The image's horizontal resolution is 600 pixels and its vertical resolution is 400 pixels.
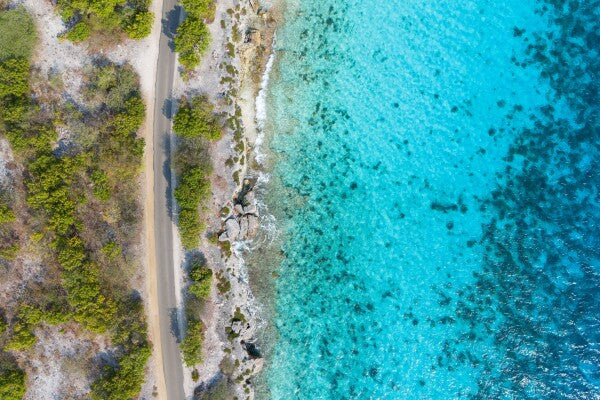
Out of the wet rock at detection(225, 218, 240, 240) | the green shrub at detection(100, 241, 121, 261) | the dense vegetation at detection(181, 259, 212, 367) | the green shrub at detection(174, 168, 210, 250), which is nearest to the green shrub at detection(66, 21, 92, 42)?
the green shrub at detection(174, 168, 210, 250)

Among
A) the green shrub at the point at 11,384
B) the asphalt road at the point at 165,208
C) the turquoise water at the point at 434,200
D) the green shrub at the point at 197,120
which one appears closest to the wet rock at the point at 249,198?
the turquoise water at the point at 434,200

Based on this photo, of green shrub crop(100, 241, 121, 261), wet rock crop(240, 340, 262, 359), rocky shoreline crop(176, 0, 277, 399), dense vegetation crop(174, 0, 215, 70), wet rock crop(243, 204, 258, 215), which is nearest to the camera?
dense vegetation crop(174, 0, 215, 70)

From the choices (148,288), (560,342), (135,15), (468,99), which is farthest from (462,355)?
(135,15)

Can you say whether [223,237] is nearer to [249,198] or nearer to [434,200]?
[249,198]

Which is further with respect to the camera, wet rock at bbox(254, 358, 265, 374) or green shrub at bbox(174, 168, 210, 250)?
wet rock at bbox(254, 358, 265, 374)

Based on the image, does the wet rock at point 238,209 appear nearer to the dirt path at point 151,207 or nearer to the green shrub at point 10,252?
the dirt path at point 151,207

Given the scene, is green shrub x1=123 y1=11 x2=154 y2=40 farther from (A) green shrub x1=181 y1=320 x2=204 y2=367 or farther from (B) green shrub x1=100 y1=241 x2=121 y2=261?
(A) green shrub x1=181 y1=320 x2=204 y2=367

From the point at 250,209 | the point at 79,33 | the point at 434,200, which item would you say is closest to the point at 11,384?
the point at 250,209
